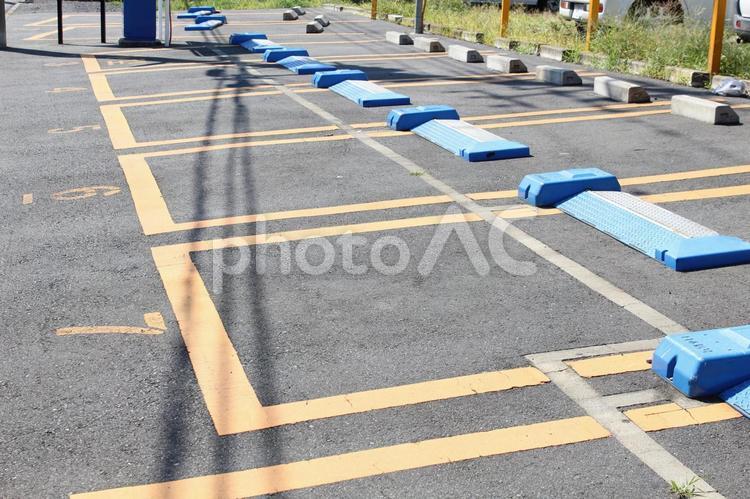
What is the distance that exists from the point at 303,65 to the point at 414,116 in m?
4.46

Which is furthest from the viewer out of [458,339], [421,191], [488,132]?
[488,132]

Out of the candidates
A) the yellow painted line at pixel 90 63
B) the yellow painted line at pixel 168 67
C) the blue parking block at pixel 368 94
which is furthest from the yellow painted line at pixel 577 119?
the yellow painted line at pixel 90 63

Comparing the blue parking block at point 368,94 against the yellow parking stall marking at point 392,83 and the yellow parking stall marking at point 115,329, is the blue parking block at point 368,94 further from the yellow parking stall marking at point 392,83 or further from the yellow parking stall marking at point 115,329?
the yellow parking stall marking at point 115,329

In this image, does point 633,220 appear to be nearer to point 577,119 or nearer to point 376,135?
point 376,135

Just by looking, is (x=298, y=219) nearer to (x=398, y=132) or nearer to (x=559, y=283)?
(x=559, y=283)

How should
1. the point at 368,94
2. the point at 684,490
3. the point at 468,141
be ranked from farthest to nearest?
the point at 368,94 < the point at 468,141 < the point at 684,490

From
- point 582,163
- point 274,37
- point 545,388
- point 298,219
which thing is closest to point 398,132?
point 582,163

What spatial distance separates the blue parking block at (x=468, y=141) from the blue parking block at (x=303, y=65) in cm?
413

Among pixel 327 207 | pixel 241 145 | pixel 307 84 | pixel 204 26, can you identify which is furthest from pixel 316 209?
pixel 204 26

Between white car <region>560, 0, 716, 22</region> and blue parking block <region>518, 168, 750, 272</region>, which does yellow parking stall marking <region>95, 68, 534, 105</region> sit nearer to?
white car <region>560, 0, 716, 22</region>

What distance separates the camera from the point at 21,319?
5008 mm

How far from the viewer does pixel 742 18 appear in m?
13.5

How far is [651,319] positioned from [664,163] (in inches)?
131

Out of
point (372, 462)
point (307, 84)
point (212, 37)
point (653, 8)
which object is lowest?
point (372, 462)
